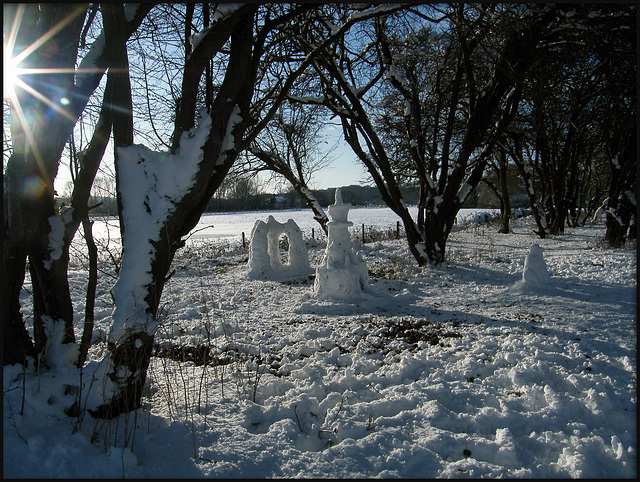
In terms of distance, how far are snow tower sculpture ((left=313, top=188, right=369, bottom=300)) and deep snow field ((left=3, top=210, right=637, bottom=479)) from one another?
2.94ft

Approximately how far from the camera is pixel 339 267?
632cm

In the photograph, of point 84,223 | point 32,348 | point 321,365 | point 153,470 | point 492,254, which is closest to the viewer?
point 153,470

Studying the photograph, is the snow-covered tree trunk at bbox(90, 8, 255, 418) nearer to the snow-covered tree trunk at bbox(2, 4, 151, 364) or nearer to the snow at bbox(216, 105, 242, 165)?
the snow at bbox(216, 105, 242, 165)

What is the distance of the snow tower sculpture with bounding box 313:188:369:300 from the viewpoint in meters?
6.26

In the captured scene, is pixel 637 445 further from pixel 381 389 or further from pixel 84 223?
pixel 84 223

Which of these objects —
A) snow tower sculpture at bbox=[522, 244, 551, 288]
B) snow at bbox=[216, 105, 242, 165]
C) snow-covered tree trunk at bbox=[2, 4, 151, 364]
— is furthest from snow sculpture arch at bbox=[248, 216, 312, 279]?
snow-covered tree trunk at bbox=[2, 4, 151, 364]

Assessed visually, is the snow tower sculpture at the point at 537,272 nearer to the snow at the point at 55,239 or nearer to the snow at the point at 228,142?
the snow at the point at 228,142

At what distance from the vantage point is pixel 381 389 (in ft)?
9.78

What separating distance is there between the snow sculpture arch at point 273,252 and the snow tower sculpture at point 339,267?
241 centimetres

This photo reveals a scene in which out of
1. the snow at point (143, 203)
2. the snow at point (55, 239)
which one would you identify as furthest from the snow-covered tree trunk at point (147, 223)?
the snow at point (55, 239)

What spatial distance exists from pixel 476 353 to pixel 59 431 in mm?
3486

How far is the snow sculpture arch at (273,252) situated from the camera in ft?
28.9

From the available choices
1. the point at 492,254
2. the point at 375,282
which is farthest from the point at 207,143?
the point at 492,254

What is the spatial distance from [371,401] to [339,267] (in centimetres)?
360
